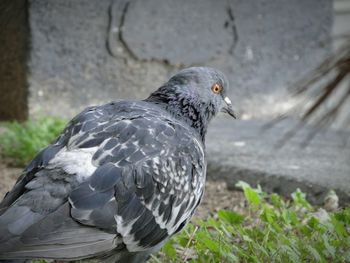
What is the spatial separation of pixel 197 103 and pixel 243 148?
227 centimetres

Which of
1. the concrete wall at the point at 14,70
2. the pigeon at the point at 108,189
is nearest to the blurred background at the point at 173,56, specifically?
the concrete wall at the point at 14,70

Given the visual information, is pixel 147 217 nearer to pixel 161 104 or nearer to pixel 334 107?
pixel 161 104

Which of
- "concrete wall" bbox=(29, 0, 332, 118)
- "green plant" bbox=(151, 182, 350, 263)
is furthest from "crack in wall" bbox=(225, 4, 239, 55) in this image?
"green plant" bbox=(151, 182, 350, 263)

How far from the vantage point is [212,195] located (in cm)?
459

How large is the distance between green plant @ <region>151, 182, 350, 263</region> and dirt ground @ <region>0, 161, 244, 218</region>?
0.54 m

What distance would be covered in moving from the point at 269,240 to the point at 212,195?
137cm

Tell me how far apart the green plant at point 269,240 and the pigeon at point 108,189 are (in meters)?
0.30

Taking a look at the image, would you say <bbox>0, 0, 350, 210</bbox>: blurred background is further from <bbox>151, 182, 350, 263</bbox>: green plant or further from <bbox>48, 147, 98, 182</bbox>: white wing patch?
<bbox>48, 147, 98, 182</bbox>: white wing patch

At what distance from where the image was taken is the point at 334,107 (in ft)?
4.00

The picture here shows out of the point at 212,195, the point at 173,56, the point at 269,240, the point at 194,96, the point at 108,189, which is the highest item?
the point at 194,96

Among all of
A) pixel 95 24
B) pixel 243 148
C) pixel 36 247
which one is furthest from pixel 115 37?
pixel 36 247

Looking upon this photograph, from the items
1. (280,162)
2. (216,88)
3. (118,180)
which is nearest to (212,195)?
(280,162)

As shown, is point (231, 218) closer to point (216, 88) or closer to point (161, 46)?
point (216, 88)

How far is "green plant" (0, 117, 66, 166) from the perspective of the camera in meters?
5.03
